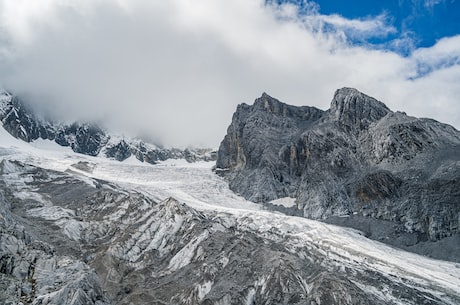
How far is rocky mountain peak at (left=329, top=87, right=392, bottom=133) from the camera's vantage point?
136625 mm

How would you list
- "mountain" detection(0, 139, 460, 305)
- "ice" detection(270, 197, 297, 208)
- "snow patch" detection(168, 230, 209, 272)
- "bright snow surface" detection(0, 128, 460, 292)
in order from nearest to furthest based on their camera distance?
"mountain" detection(0, 139, 460, 305) → "snow patch" detection(168, 230, 209, 272) → "bright snow surface" detection(0, 128, 460, 292) → "ice" detection(270, 197, 297, 208)

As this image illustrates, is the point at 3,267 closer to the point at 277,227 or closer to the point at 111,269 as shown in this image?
the point at 111,269

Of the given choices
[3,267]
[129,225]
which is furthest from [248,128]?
→ [3,267]

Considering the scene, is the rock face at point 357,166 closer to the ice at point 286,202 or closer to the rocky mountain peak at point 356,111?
the rocky mountain peak at point 356,111

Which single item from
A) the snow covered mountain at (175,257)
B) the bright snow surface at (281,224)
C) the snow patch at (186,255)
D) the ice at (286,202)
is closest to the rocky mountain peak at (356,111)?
the ice at (286,202)

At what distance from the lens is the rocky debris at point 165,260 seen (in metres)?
52.6

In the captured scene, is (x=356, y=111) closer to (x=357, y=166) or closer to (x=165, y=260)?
(x=357, y=166)

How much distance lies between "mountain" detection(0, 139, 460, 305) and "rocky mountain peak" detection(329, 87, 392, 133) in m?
50.0

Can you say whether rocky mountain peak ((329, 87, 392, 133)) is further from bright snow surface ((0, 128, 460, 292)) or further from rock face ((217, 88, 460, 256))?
bright snow surface ((0, 128, 460, 292))

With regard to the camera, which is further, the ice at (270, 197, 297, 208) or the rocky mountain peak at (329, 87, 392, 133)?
the rocky mountain peak at (329, 87, 392, 133)

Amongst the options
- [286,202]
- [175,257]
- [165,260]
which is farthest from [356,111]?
[165,260]

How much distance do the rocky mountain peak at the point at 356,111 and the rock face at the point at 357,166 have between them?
30cm

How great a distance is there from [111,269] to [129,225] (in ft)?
52.6

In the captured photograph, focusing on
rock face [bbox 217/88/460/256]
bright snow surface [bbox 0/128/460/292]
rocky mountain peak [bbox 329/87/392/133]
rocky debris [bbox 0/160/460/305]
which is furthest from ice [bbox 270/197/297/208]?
rocky debris [bbox 0/160/460/305]
